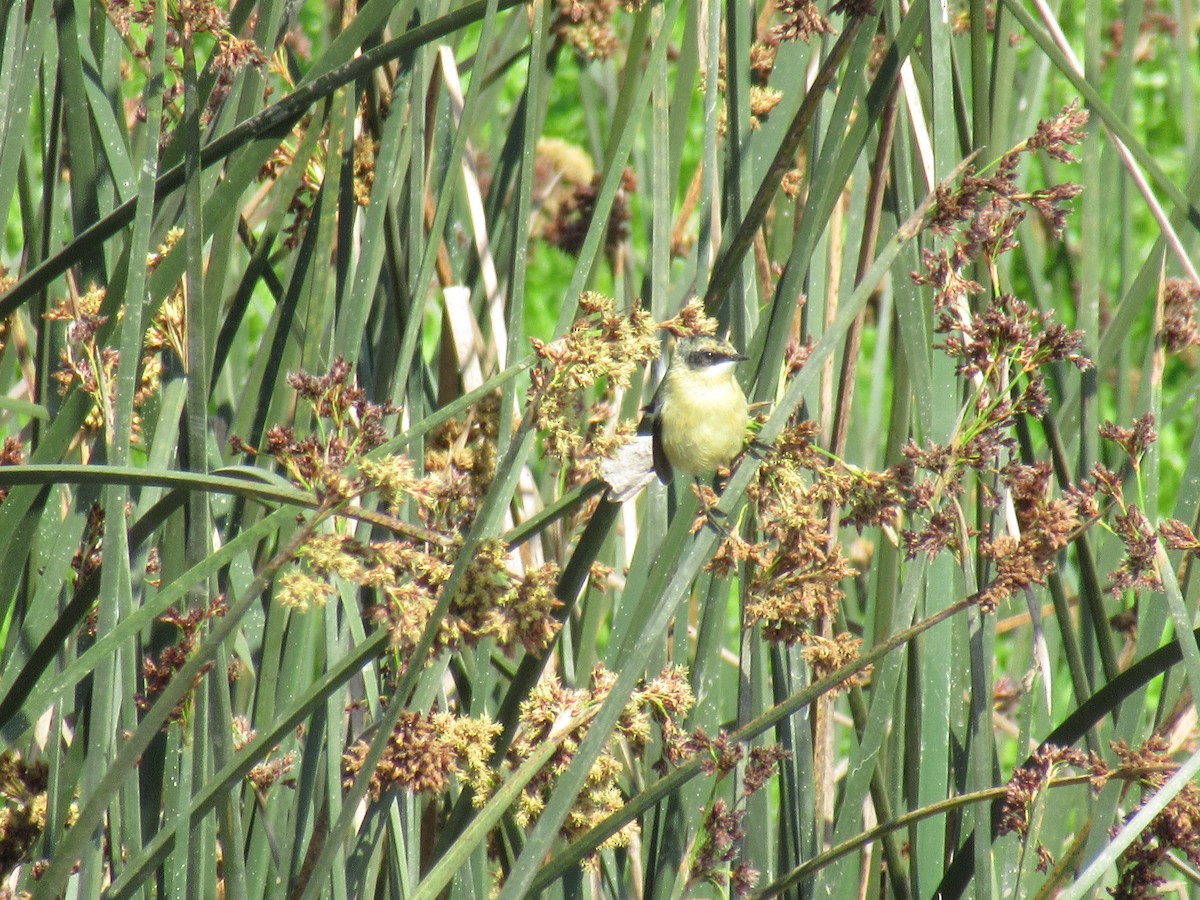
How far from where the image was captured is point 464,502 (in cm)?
180

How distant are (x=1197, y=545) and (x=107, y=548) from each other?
1258 millimetres

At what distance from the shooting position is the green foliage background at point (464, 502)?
1.45 meters

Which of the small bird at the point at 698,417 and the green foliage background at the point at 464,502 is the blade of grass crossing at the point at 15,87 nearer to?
the green foliage background at the point at 464,502

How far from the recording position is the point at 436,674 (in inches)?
67.3

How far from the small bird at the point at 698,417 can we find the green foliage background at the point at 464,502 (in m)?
0.10

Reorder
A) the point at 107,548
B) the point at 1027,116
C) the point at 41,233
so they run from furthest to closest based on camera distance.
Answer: the point at 1027,116 → the point at 41,233 → the point at 107,548

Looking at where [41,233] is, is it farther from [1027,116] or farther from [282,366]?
[1027,116]

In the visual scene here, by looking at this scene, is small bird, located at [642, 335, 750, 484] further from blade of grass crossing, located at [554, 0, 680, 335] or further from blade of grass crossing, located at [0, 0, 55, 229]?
blade of grass crossing, located at [0, 0, 55, 229]

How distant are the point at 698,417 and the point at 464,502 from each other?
2.11 feet

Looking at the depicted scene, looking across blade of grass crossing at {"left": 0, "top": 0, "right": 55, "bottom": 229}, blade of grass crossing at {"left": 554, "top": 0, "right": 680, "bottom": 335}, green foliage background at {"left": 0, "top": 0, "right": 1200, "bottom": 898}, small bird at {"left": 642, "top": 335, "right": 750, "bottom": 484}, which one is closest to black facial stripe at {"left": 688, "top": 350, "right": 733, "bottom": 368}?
small bird at {"left": 642, "top": 335, "right": 750, "bottom": 484}

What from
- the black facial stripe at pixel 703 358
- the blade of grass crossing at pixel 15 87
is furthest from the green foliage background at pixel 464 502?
the black facial stripe at pixel 703 358

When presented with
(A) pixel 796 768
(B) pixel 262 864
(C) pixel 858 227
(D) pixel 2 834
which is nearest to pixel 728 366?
(C) pixel 858 227

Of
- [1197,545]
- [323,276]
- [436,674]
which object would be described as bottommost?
[436,674]

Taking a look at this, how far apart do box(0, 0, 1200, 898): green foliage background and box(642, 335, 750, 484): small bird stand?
10 cm
